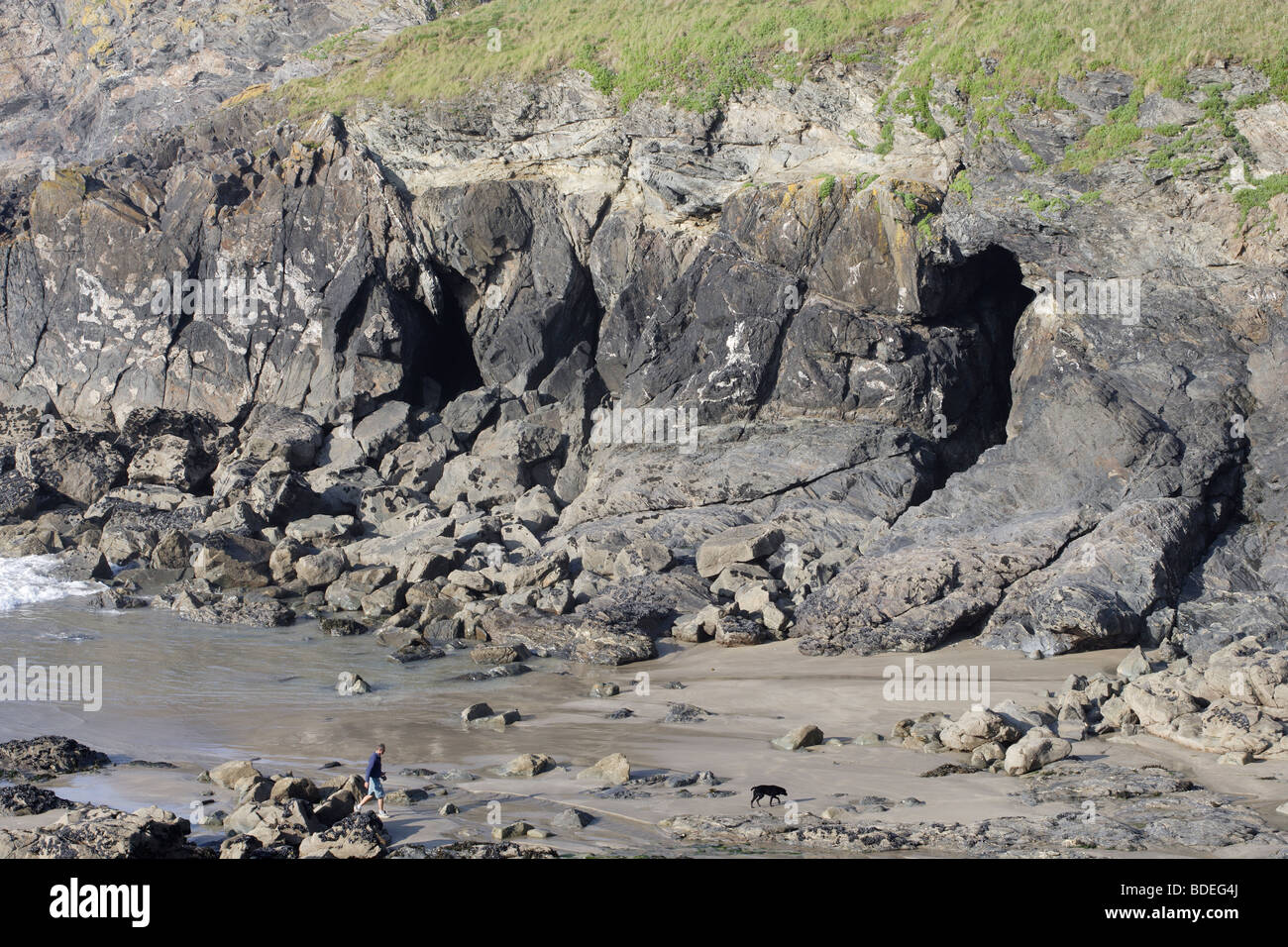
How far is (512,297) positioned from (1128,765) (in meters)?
20.3

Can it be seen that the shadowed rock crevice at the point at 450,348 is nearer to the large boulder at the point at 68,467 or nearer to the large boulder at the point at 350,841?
the large boulder at the point at 68,467

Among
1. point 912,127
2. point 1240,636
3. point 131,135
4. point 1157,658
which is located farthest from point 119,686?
point 131,135

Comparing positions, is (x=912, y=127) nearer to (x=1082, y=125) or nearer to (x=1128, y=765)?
(x=1082, y=125)

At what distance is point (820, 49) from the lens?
22.9 metres

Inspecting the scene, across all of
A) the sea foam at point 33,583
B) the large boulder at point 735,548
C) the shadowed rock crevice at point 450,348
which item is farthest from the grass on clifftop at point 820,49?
the sea foam at point 33,583

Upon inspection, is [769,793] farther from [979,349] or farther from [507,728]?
[979,349]

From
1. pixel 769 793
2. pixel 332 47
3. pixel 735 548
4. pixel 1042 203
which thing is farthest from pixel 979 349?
pixel 332 47

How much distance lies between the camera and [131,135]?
35.2 metres

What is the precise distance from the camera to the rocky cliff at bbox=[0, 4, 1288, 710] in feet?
54.0

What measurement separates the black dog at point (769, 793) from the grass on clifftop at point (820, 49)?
14893mm

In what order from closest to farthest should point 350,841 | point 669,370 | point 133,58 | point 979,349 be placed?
point 350,841, point 979,349, point 669,370, point 133,58

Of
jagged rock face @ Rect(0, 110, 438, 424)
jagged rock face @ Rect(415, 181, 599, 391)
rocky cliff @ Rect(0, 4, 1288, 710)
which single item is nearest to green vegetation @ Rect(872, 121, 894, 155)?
rocky cliff @ Rect(0, 4, 1288, 710)

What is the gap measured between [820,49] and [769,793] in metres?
18.6

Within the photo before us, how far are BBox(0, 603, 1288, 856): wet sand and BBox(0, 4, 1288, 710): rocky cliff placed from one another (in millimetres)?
1131
